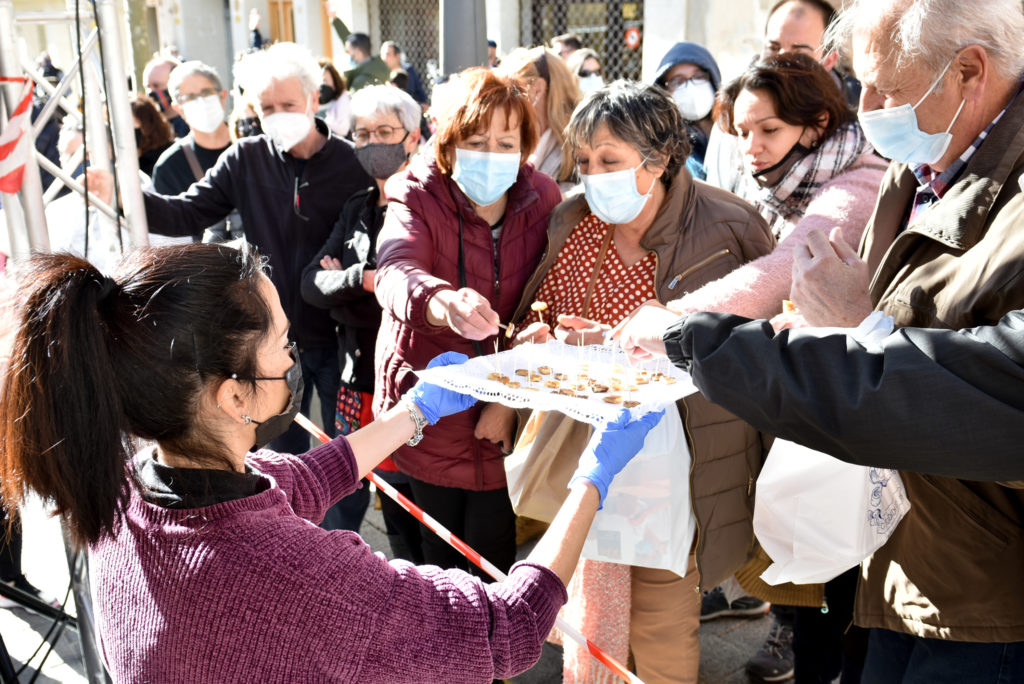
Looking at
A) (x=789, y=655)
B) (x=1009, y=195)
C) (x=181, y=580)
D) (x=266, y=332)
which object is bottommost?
(x=789, y=655)

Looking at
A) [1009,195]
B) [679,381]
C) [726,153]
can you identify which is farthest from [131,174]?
[1009,195]

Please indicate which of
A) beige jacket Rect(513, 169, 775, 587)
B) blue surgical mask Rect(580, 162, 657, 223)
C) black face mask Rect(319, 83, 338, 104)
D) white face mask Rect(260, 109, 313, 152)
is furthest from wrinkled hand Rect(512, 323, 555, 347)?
black face mask Rect(319, 83, 338, 104)

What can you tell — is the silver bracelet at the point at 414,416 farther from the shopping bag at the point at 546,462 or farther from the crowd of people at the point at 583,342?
the shopping bag at the point at 546,462

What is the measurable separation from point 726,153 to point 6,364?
3.25 meters

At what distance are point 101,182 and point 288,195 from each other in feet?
2.56

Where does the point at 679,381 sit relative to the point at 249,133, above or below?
below

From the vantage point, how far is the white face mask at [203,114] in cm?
493

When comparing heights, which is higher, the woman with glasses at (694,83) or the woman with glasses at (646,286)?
the woman with glasses at (694,83)

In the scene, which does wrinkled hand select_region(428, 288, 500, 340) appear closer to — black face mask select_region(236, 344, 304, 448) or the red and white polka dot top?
the red and white polka dot top

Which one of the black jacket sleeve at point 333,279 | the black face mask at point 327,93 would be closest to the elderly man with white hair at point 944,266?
the black jacket sleeve at point 333,279

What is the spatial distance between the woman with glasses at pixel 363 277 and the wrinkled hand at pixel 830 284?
5.74 ft

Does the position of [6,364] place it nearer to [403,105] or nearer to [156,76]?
[403,105]

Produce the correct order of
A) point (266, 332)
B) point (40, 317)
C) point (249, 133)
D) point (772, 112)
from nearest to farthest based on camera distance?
point (40, 317), point (266, 332), point (772, 112), point (249, 133)

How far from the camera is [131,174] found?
126 inches
